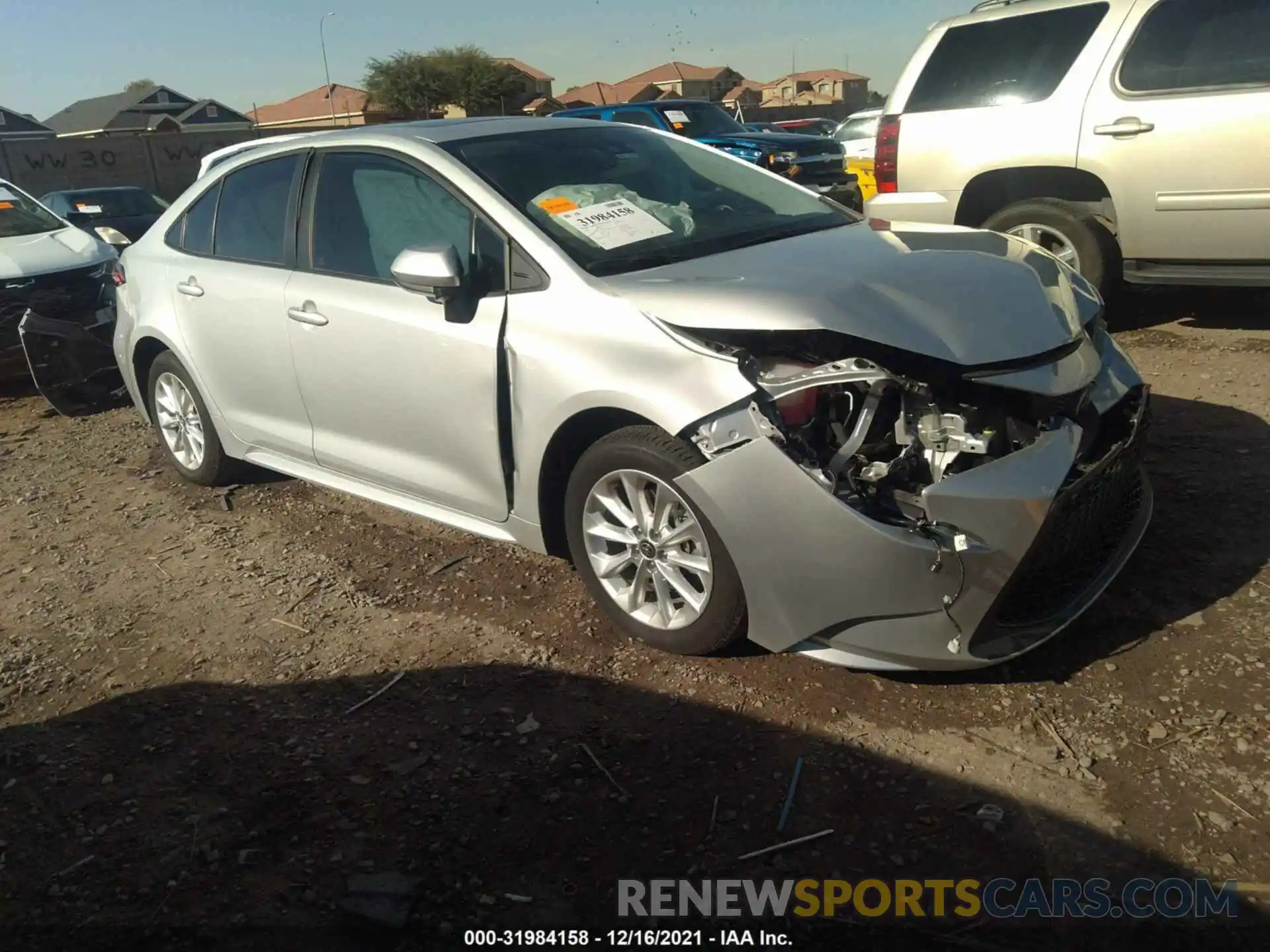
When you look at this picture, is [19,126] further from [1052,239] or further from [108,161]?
[1052,239]

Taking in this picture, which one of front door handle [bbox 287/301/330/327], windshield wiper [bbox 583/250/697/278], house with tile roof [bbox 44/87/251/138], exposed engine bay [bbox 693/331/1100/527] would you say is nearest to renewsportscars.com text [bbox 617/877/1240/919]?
exposed engine bay [bbox 693/331/1100/527]

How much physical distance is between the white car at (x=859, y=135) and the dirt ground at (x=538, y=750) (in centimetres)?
862

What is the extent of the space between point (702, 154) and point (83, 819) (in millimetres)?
3441

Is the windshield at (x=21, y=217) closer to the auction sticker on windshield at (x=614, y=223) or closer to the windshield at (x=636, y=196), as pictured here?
the windshield at (x=636, y=196)

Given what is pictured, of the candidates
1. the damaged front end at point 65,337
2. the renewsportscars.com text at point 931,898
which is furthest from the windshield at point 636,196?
the damaged front end at point 65,337

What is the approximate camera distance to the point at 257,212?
15.1 ft

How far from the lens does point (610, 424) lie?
3.28 meters

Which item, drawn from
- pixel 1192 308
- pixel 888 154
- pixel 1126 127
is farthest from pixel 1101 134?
pixel 1192 308

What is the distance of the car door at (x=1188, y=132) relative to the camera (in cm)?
555

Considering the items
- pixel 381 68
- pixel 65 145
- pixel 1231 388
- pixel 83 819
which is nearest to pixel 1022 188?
pixel 1231 388

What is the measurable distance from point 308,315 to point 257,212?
32.1 inches

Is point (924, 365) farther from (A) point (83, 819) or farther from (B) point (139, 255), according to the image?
(B) point (139, 255)

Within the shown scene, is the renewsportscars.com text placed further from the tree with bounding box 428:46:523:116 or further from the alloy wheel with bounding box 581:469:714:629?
the tree with bounding box 428:46:523:116

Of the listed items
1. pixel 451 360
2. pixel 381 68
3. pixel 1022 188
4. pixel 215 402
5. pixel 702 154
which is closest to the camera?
pixel 451 360
